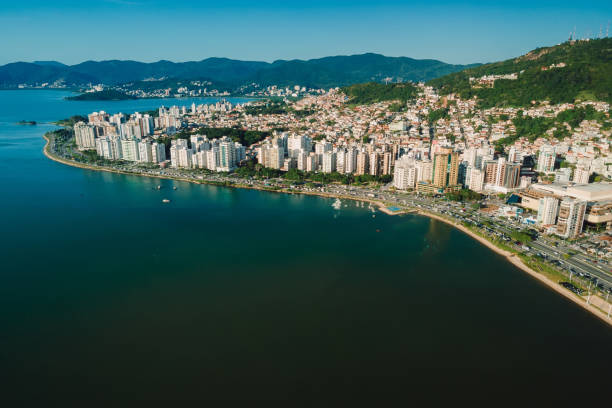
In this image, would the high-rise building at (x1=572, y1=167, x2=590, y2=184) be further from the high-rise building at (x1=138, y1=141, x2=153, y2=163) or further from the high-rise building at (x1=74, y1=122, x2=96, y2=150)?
the high-rise building at (x1=74, y1=122, x2=96, y2=150)

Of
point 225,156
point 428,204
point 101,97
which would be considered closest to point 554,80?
point 428,204

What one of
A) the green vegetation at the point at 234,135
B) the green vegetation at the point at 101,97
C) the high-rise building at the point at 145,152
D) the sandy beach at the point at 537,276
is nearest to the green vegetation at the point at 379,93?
the green vegetation at the point at 234,135

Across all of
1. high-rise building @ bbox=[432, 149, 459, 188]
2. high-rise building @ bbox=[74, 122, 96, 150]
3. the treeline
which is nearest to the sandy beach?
high-rise building @ bbox=[432, 149, 459, 188]

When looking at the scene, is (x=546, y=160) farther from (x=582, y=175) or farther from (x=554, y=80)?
(x=554, y=80)

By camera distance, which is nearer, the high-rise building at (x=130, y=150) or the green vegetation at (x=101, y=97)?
the high-rise building at (x=130, y=150)

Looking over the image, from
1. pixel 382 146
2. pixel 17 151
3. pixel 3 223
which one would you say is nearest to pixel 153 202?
pixel 3 223

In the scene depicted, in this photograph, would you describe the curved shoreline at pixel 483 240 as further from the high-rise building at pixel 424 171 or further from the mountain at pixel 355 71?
the mountain at pixel 355 71
